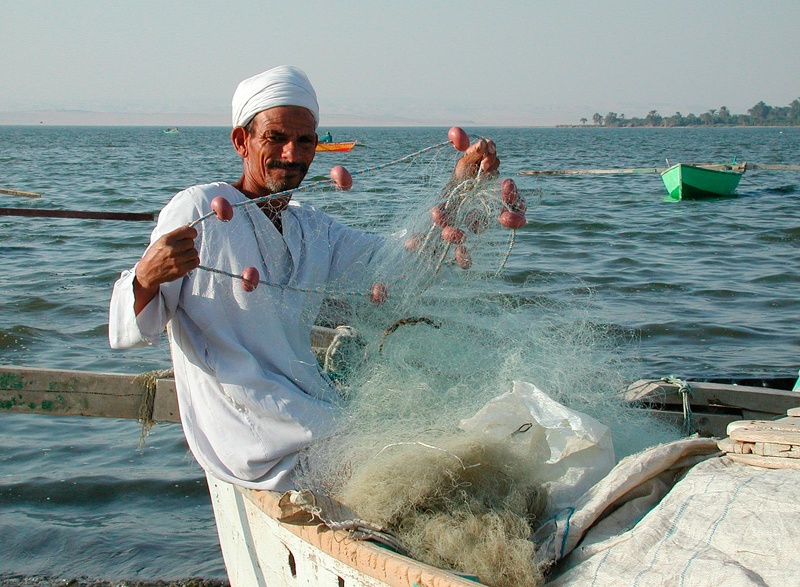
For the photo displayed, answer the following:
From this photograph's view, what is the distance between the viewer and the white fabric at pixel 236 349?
2.26m

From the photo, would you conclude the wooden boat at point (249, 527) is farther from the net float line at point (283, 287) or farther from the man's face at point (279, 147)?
the man's face at point (279, 147)

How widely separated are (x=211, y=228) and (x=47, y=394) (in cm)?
167

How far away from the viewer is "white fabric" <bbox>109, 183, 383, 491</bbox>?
88.8 inches

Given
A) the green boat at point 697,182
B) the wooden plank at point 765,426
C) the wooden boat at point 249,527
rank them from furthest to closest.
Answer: the green boat at point 697,182 → the wooden plank at point 765,426 → the wooden boat at point 249,527

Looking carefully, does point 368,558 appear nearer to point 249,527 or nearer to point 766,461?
point 249,527

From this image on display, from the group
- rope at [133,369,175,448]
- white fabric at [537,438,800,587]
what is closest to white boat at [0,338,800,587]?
white fabric at [537,438,800,587]

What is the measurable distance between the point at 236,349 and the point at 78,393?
1.57 metres

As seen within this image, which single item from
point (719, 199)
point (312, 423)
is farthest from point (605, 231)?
point (312, 423)

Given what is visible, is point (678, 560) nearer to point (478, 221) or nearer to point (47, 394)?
point (478, 221)

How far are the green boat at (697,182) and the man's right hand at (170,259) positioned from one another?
1713 cm

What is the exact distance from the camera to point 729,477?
1.96 metres

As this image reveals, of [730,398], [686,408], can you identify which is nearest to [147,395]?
[686,408]

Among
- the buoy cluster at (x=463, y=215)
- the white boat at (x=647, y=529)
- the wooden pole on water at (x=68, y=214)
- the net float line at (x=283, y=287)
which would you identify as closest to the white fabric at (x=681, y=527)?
the white boat at (x=647, y=529)

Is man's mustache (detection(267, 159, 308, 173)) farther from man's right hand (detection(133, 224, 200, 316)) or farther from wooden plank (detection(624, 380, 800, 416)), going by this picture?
wooden plank (detection(624, 380, 800, 416))
